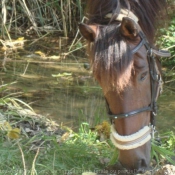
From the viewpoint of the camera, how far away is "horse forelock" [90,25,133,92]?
2420mm

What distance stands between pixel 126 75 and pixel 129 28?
0.26 meters

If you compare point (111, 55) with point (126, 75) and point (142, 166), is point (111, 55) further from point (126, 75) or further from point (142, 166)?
point (142, 166)

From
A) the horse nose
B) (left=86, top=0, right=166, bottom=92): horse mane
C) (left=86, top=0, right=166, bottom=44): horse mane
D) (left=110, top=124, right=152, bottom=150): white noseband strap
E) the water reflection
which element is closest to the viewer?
(left=86, top=0, right=166, bottom=92): horse mane

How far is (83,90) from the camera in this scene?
5.00m

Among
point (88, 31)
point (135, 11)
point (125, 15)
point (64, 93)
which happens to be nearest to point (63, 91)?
point (64, 93)

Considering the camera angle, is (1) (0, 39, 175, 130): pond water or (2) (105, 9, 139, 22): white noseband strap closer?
(2) (105, 9, 139, 22): white noseband strap

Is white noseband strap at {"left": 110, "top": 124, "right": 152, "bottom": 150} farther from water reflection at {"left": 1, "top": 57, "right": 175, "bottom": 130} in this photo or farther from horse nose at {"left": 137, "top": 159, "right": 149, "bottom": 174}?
water reflection at {"left": 1, "top": 57, "right": 175, "bottom": 130}

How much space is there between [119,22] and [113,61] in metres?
0.33

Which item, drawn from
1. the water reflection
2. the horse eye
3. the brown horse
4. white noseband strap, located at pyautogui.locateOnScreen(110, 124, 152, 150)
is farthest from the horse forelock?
the water reflection

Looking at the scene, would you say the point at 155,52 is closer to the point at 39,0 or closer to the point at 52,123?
the point at 52,123

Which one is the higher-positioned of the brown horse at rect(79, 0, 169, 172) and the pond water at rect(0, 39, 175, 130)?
the brown horse at rect(79, 0, 169, 172)

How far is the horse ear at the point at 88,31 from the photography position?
249 centimetres

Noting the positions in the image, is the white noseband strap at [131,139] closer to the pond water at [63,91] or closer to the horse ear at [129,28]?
the horse ear at [129,28]

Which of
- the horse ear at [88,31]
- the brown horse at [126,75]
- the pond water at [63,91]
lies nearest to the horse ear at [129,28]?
the brown horse at [126,75]
